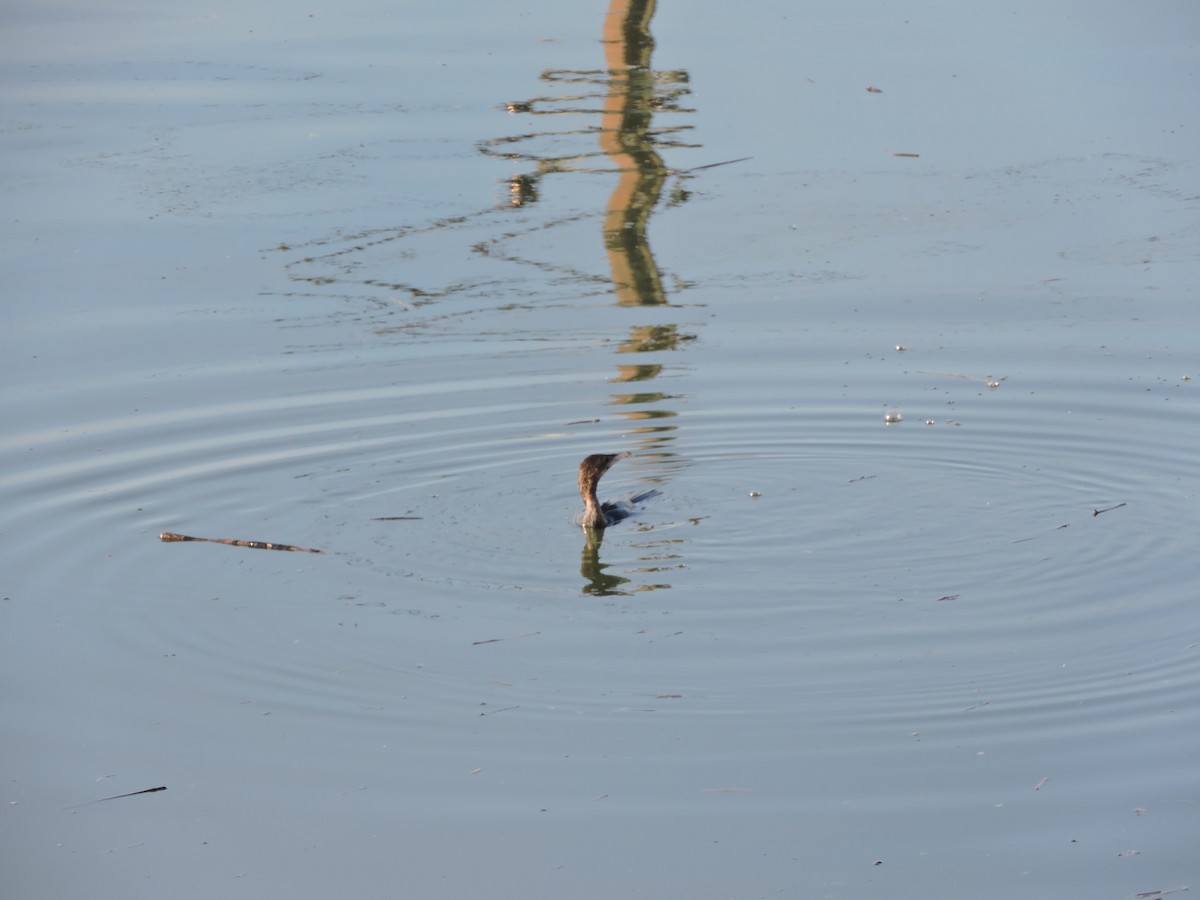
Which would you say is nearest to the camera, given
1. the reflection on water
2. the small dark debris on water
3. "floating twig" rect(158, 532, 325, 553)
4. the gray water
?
the small dark debris on water

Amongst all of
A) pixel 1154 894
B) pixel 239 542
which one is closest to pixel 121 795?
pixel 239 542

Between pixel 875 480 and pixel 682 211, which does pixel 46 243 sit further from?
pixel 875 480

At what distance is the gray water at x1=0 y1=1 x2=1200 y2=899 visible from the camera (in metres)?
5.73

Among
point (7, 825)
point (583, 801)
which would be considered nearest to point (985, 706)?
point (583, 801)

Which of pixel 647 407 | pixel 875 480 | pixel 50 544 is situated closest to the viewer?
pixel 50 544

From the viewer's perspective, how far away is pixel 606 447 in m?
9.50

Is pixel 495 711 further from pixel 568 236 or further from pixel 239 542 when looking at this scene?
pixel 568 236

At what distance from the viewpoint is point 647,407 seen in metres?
9.94

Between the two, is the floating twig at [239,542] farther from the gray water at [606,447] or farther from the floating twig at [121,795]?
the floating twig at [121,795]

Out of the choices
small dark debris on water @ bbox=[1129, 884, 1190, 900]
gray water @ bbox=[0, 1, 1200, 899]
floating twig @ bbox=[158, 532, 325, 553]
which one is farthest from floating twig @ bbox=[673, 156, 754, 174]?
small dark debris on water @ bbox=[1129, 884, 1190, 900]

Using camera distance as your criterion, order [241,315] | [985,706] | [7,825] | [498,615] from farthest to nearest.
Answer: [241,315] < [498,615] < [985,706] < [7,825]

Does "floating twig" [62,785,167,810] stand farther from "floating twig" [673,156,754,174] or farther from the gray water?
"floating twig" [673,156,754,174]

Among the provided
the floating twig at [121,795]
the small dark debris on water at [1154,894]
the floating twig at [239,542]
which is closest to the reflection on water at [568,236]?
the floating twig at [239,542]

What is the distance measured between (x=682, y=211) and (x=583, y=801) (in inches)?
303
